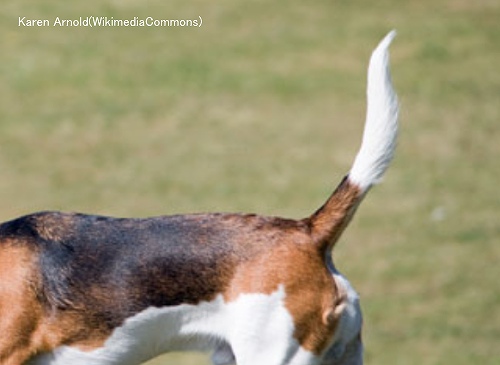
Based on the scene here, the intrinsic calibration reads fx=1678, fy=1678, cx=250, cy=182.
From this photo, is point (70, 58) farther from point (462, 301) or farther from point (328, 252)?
point (328, 252)

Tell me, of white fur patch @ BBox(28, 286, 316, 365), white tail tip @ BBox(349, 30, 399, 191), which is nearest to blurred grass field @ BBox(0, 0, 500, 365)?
white tail tip @ BBox(349, 30, 399, 191)

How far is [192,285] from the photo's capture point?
741 centimetres

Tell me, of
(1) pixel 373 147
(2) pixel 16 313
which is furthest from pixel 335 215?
(2) pixel 16 313

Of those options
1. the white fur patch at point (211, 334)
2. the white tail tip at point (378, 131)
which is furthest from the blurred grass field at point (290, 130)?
the white fur patch at point (211, 334)

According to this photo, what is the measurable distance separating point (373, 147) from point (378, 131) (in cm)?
8

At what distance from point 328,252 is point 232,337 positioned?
60cm

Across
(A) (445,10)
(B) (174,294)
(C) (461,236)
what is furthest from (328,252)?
(A) (445,10)

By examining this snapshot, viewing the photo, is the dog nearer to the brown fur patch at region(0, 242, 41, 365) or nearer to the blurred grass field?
the brown fur patch at region(0, 242, 41, 365)

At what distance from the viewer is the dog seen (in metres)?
7.40

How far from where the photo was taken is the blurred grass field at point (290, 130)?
15.5 m

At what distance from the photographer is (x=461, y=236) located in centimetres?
1666

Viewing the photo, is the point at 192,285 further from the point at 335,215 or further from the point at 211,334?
the point at 335,215

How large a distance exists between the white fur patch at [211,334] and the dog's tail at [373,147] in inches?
20.1

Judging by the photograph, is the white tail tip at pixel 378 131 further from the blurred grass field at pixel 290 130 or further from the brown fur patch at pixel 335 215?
the blurred grass field at pixel 290 130
